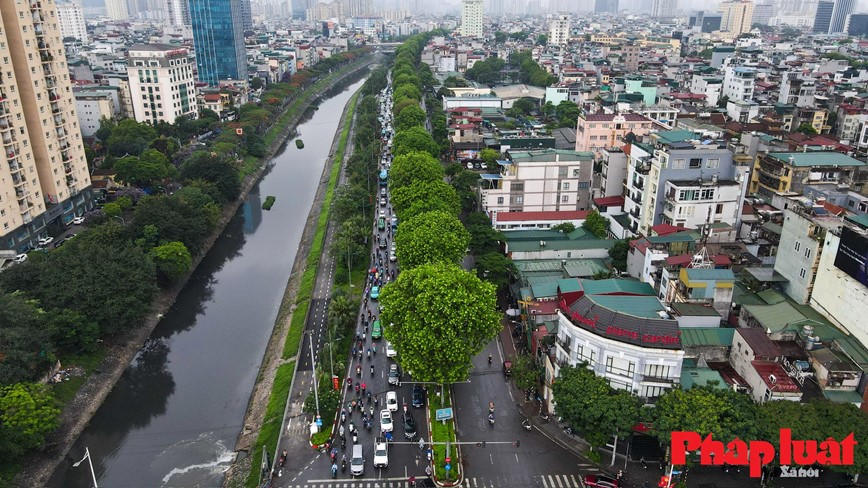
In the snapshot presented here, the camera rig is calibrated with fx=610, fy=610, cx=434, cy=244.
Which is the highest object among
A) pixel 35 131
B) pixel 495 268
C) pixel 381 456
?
pixel 35 131

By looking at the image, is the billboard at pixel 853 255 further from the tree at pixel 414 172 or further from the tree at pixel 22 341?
the tree at pixel 22 341

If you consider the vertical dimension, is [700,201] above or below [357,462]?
above

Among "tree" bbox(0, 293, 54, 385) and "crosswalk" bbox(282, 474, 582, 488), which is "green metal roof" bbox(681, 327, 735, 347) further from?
"tree" bbox(0, 293, 54, 385)

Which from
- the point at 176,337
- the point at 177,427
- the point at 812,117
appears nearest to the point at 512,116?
the point at 812,117

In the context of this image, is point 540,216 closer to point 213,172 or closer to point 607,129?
point 607,129

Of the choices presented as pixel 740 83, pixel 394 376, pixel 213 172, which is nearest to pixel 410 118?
pixel 213 172

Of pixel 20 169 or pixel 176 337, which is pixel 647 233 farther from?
pixel 20 169

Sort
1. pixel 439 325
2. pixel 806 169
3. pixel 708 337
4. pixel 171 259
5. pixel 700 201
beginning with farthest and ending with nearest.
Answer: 1. pixel 806 169
2. pixel 171 259
3. pixel 700 201
4. pixel 708 337
5. pixel 439 325

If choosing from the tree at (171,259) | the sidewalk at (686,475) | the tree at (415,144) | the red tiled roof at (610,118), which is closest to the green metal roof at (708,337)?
the sidewalk at (686,475)
